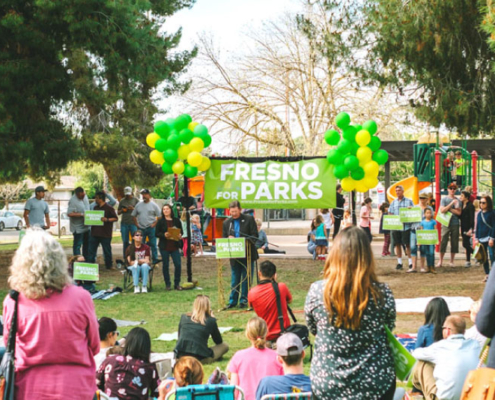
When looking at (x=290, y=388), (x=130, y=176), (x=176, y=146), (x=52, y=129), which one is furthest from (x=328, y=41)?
(x=130, y=176)

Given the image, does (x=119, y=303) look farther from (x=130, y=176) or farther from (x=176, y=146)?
(x=130, y=176)

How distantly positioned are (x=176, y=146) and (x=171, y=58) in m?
13.2

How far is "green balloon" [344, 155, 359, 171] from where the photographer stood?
12.2 metres

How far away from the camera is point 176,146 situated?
12.8 meters

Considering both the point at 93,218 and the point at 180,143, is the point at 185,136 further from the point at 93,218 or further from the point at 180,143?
the point at 93,218

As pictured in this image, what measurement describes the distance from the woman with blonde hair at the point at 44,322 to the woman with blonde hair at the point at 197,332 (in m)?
3.61

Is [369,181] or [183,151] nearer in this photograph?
[369,181]

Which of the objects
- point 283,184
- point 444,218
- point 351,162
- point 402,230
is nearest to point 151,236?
point 283,184

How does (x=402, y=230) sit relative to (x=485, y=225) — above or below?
below

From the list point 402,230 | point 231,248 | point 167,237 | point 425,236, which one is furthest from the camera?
point 402,230

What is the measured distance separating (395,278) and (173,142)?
5.63m

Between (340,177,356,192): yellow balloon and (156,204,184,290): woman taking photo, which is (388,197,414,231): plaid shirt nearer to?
(340,177,356,192): yellow balloon

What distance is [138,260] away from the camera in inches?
529

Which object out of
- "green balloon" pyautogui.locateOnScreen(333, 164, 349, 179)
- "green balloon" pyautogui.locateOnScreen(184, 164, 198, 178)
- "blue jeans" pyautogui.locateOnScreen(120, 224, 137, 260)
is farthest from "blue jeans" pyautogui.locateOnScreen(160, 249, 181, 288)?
"green balloon" pyautogui.locateOnScreen(333, 164, 349, 179)
